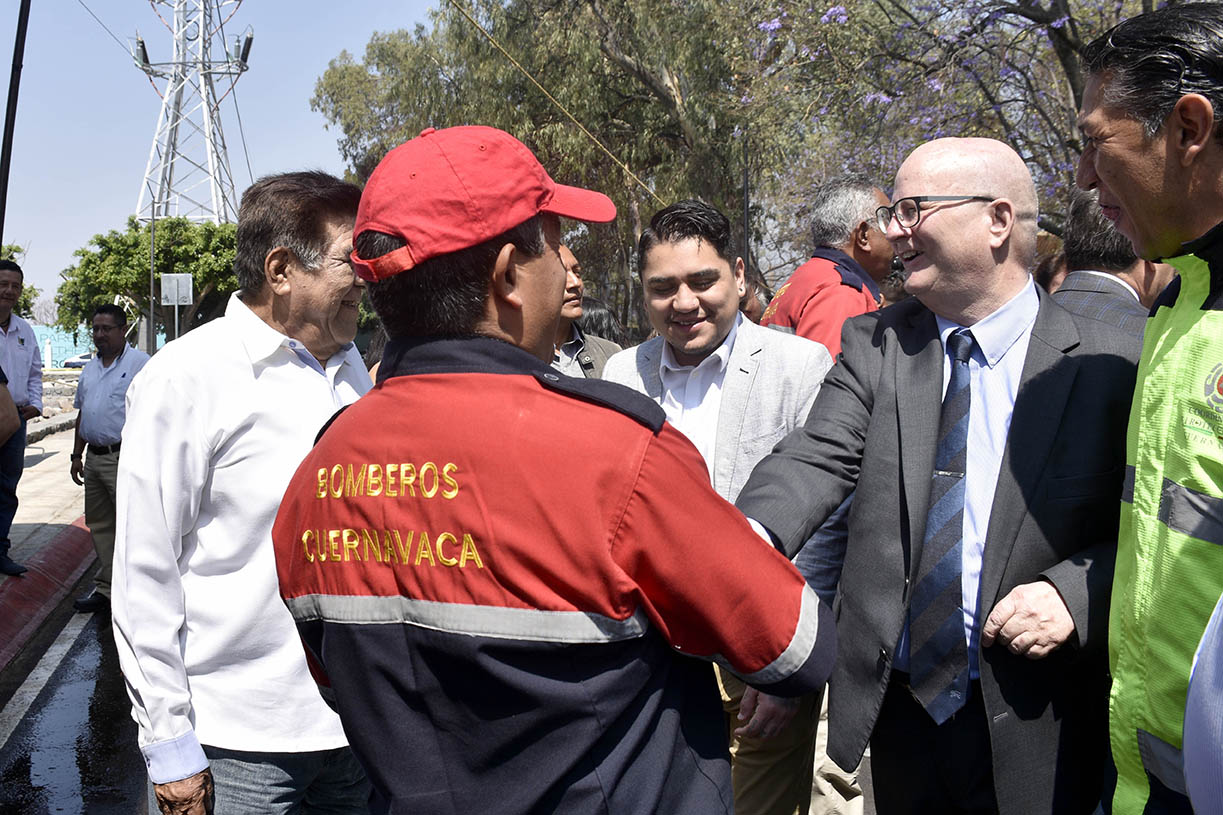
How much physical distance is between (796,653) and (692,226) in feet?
7.33

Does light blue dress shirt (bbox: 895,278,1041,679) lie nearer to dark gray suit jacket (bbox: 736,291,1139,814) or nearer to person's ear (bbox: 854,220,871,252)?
dark gray suit jacket (bbox: 736,291,1139,814)

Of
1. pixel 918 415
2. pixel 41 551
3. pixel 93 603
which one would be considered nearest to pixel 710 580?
pixel 918 415

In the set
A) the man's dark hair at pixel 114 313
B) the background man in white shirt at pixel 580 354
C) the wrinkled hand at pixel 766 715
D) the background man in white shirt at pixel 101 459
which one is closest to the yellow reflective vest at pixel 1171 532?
the wrinkled hand at pixel 766 715

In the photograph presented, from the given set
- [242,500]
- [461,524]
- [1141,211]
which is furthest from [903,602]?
[242,500]

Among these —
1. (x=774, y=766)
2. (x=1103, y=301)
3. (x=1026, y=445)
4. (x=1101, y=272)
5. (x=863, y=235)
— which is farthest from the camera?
(x=863, y=235)

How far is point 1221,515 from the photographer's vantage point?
1597 millimetres

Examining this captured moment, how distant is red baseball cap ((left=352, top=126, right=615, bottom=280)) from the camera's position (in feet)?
5.11

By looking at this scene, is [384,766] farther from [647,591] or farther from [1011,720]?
[1011,720]

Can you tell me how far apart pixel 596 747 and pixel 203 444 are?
4.32ft

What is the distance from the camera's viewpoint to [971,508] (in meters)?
2.25

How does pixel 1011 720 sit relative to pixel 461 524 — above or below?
below

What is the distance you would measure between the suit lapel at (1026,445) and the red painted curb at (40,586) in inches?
236

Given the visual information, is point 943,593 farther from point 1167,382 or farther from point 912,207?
point 912,207

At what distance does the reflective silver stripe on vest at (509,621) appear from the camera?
4.76ft
